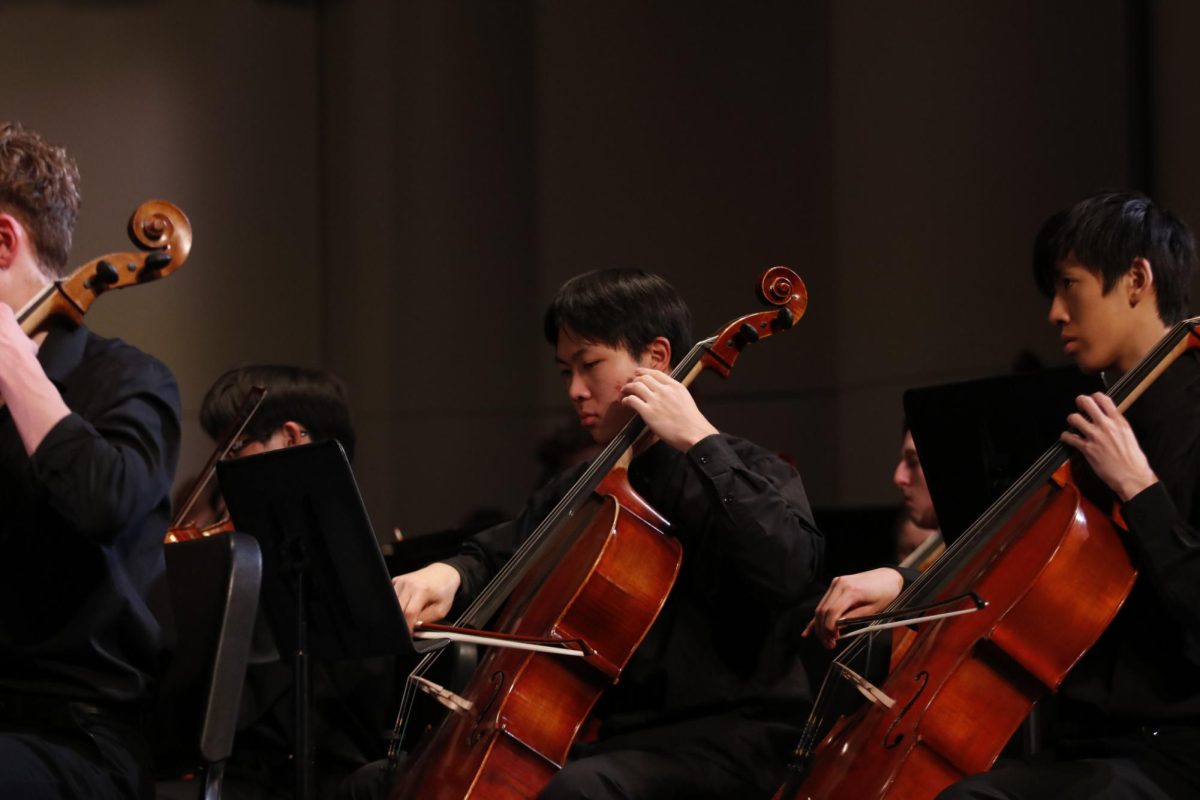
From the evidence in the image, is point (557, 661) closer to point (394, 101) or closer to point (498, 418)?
point (498, 418)

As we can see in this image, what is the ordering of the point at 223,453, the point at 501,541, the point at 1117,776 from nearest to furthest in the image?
the point at 1117,776 < the point at 501,541 < the point at 223,453

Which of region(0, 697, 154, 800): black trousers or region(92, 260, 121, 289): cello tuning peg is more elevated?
region(92, 260, 121, 289): cello tuning peg

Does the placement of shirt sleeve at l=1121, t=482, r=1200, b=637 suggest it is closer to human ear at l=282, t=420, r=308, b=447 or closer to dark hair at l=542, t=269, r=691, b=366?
dark hair at l=542, t=269, r=691, b=366

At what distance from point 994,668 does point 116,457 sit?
116cm

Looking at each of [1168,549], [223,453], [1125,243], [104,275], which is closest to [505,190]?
[223,453]

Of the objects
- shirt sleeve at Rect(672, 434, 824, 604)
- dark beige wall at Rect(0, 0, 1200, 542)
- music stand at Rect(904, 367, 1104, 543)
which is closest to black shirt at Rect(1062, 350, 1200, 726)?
music stand at Rect(904, 367, 1104, 543)

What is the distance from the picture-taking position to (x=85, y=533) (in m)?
1.92

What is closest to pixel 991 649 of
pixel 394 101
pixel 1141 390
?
pixel 1141 390

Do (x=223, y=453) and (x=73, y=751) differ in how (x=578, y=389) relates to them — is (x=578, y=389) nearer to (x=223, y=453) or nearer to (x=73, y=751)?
(x=223, y=453)

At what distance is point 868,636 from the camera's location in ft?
6.74

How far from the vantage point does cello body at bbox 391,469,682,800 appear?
6.83ft

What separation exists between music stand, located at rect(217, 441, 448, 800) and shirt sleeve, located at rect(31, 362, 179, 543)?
0.35 feet

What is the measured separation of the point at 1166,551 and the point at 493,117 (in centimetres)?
402

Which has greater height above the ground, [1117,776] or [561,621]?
[561,621]
